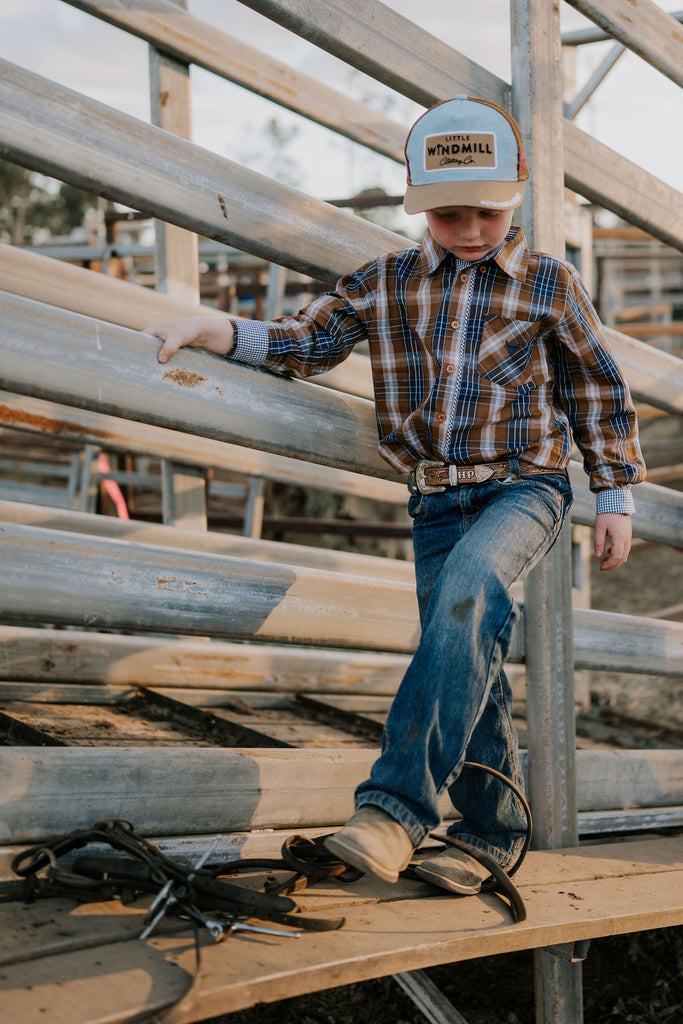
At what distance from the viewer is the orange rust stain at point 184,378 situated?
186 centimetres

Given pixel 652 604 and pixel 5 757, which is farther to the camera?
pixel 652 604

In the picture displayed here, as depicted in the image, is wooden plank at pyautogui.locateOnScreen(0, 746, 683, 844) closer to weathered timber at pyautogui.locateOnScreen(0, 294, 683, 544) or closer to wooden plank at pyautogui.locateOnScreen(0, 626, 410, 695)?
weathered timber at pyautogui.locateOnScreen(0, 294, 683, 544)

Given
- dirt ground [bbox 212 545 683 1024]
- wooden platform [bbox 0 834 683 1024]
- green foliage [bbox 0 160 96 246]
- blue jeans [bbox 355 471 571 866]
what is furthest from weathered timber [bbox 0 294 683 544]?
green foliage [bbox 0 160 96 246]

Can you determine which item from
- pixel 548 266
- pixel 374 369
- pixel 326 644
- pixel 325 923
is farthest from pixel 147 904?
pixel 548 266

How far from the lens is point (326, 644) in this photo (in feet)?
7.04

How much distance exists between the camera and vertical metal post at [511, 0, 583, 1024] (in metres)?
2.35

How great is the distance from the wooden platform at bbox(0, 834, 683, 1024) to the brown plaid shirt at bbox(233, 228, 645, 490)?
87 centimetres

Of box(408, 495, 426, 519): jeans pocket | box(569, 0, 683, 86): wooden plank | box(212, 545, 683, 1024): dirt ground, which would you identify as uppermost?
box(569, 0, 683, 86): wooden plank

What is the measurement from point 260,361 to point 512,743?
37.8 inches

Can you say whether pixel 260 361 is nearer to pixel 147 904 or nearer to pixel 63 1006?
pixel 147 904

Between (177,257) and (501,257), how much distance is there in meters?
1.18

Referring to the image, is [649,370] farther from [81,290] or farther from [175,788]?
[175,788]

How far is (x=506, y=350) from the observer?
6.87 feet

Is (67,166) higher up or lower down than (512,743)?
higher up
